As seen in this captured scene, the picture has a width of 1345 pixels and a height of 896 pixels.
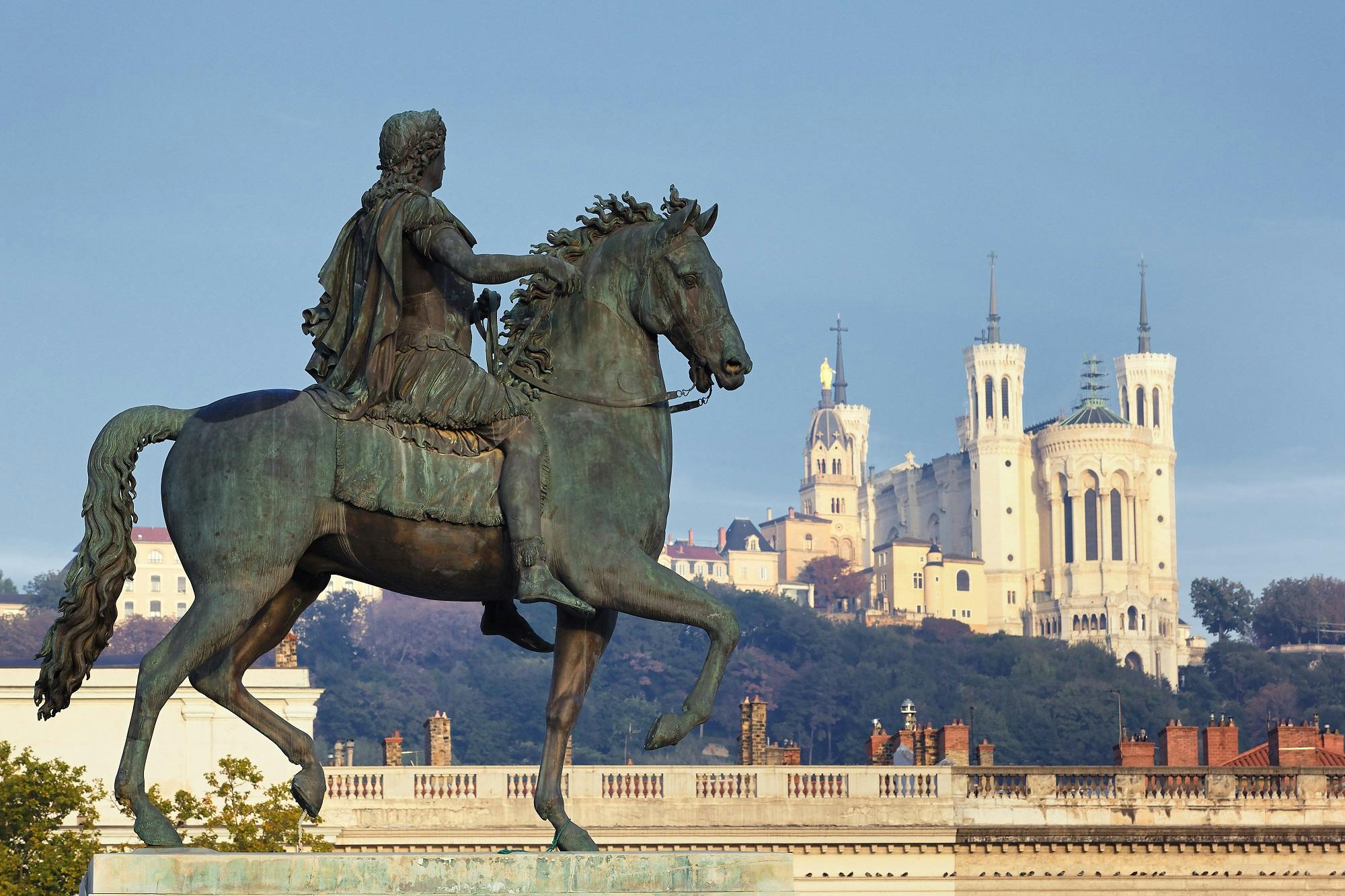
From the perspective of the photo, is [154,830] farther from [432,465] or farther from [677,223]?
[677,223]

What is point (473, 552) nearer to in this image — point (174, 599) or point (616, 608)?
point (616, 608)

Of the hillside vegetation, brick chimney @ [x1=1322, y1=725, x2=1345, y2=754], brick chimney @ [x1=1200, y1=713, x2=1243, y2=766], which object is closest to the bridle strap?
brick chimney @ [x1=1200, y1=713, x2=1243, y2=766]

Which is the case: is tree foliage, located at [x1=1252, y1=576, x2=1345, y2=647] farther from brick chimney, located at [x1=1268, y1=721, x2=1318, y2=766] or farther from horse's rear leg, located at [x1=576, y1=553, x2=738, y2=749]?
horse's rear leg, located at [x1=576, y1=553, x2=738, y2=749]

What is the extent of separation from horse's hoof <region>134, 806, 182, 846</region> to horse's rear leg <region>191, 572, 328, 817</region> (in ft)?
1.79

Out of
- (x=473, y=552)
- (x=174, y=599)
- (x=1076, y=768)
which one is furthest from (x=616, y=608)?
(x=174, y=599)

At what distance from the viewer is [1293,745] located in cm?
4772

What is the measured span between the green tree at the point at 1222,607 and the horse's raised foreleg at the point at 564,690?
18932cm

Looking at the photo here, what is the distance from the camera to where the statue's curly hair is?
33.3 ft

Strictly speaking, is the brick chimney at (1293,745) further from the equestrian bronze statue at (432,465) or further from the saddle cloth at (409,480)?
the saddle cloth at (409,480)

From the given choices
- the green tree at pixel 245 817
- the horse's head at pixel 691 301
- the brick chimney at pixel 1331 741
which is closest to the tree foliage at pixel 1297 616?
the brick chimney at pixel 1331 741

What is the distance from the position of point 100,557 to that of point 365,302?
1.39 metres

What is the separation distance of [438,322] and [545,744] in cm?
171

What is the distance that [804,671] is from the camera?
577 feet

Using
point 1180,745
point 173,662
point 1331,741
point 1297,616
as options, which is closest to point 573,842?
point 173,662
